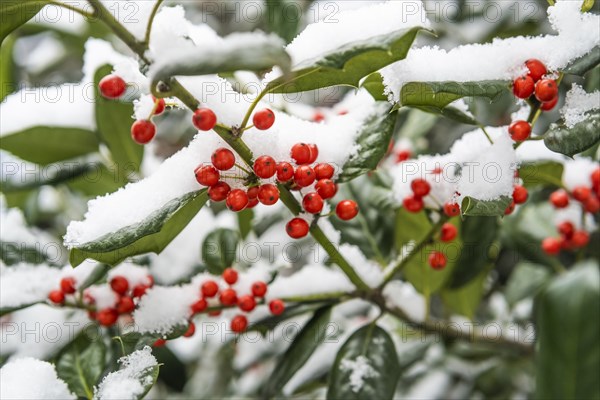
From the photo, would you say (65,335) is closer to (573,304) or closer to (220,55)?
(220,55)

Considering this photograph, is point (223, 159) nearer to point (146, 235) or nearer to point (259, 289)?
point (146, 235)

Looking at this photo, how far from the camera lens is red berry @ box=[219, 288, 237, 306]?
120 centimetres

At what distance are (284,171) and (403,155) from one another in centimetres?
63

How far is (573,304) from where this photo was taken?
1.30 m

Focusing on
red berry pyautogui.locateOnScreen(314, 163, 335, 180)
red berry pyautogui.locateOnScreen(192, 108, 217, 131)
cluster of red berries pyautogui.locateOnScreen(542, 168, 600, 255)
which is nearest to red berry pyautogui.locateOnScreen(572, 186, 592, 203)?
cluster of red berries pyautogui.locateOnScreen(542, 168, 600, 255)

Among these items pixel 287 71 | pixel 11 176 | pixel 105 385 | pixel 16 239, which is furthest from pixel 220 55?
pixel 11 176

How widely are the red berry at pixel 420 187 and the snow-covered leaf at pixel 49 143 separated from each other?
2.67ft

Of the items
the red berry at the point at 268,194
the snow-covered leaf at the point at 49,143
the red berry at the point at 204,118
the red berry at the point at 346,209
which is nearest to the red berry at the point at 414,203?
the red berry at the point at 346,209

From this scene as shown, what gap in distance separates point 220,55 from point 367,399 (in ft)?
2.36

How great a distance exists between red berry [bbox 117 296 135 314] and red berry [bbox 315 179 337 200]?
0.45 m

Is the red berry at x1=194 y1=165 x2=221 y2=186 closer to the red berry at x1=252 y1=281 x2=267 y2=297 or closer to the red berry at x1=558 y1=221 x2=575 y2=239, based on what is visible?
the red berry at x1=252 y1=281 x2=267 y2=297

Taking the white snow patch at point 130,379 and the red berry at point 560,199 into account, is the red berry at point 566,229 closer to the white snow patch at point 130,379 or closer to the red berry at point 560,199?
the red berry at point 560,199

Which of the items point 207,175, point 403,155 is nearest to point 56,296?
point 207,175

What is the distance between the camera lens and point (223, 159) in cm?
86
